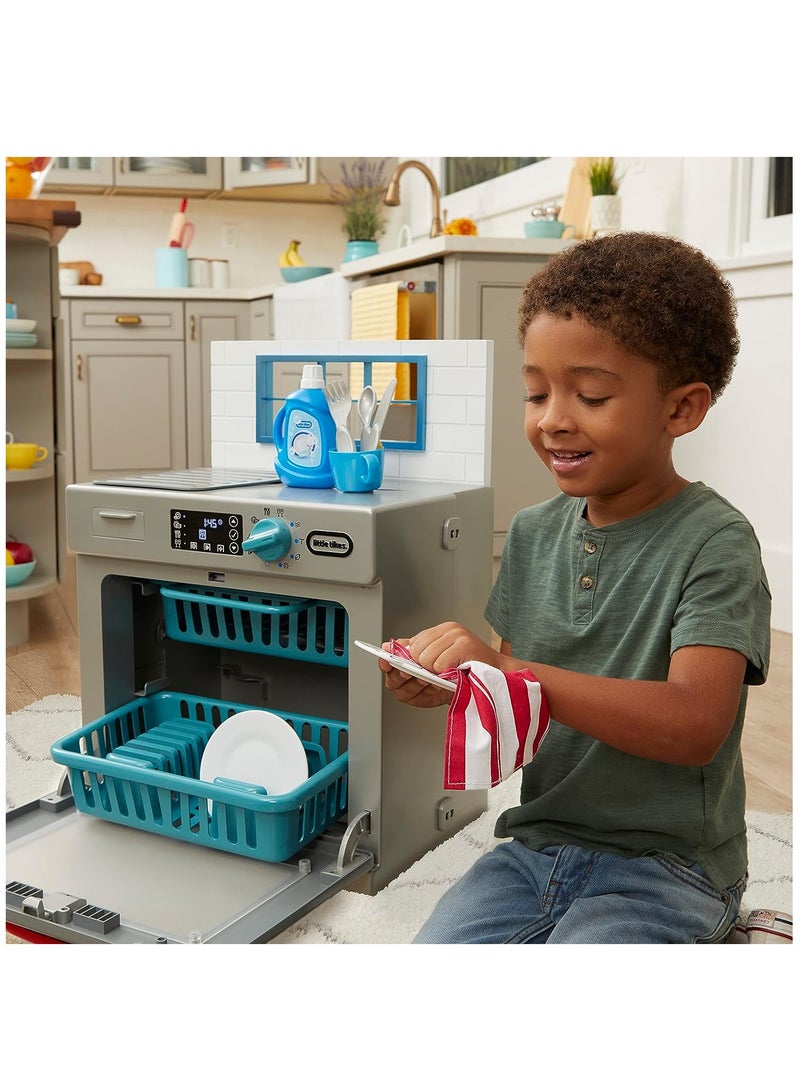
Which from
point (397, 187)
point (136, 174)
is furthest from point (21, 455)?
point (136, 174)

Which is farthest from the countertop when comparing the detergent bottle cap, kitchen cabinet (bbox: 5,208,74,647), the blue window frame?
the detergent bottle cap

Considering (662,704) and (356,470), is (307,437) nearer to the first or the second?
(356,470)

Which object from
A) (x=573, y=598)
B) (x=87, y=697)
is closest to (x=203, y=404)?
(x=87, y=697)

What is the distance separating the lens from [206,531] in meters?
1.30

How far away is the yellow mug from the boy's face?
1968mm

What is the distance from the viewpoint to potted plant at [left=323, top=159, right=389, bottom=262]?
4.00 m

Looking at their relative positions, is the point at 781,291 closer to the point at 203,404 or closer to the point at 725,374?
the point at 725,374

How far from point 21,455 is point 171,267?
2356 mm

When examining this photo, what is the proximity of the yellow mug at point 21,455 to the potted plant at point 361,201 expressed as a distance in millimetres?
1734

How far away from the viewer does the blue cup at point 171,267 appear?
4734 millimetres

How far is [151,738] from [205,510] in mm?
343

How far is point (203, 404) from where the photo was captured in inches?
183
